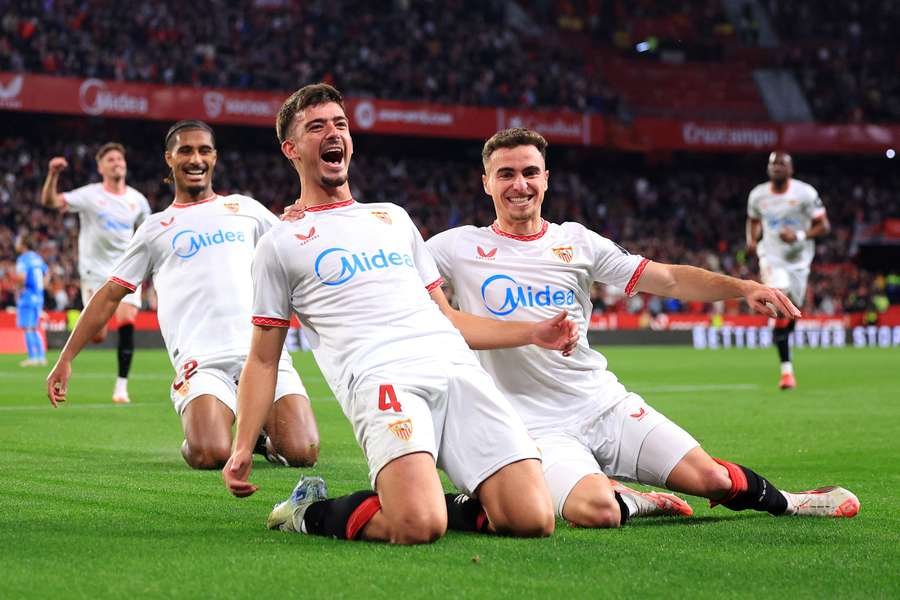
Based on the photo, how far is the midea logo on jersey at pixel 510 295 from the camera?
6160 mm

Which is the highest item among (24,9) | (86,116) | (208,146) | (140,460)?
(24,9)

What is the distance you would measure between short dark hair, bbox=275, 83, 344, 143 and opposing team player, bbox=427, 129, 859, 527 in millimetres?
997

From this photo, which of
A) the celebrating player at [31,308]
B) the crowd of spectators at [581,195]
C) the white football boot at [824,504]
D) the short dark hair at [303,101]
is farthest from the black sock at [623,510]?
the crowd of spectators at [581,195]

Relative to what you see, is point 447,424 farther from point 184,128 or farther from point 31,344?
point 31,344

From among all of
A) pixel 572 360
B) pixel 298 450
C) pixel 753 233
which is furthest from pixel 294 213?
pixel 753 233

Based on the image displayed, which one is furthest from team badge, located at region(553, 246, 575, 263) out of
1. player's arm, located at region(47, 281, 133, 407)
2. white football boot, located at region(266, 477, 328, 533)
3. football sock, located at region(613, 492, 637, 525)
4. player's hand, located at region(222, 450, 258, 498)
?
player's arm, located at region(47, 281, 133, 407)

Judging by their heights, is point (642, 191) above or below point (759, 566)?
above

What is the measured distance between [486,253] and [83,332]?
2.38 m

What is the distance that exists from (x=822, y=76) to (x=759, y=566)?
149 ft

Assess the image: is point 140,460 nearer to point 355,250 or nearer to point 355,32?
point 355,250

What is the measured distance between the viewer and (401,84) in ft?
130

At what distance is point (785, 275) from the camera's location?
16.0 m

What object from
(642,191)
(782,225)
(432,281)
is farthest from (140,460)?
(642,191)

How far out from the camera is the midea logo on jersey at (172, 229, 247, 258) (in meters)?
8.59
